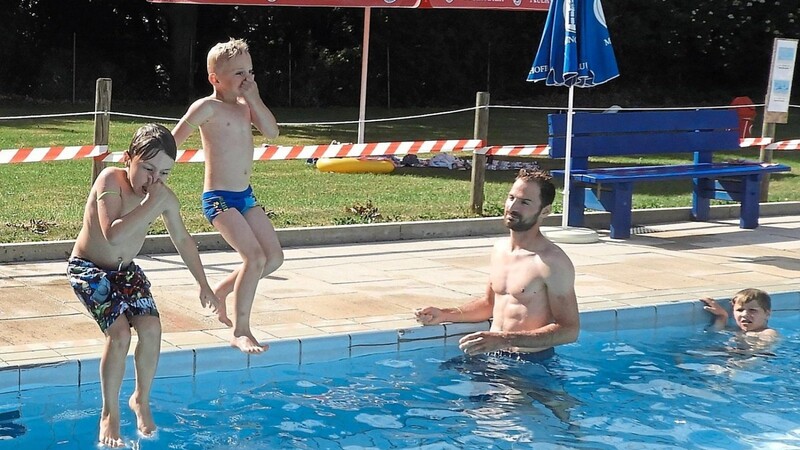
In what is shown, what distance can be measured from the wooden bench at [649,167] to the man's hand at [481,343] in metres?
4.84

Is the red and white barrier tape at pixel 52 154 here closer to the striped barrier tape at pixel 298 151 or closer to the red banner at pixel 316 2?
the striped barrier tape at pixel 298 151

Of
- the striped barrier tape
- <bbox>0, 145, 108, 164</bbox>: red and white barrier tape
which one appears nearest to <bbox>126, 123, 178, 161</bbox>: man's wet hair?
the striped barrier tape

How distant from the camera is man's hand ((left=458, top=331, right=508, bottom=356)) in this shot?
20.2 ft

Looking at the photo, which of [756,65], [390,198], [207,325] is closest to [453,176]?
[390,198]

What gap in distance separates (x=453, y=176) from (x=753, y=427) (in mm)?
9622

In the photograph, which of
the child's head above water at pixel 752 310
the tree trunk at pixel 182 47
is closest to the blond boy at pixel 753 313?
the child's head above water at pixel 752 310

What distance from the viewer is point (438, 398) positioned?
6520 mm

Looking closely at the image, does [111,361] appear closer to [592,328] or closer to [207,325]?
[207,325]

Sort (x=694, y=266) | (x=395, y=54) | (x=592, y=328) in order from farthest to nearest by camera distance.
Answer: (x=395, y=54)
(x=694, y=266)
(x=592, y=328)

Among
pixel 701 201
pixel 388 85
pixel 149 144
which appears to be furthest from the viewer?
pixel 388 85

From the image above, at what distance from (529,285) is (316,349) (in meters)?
1.33

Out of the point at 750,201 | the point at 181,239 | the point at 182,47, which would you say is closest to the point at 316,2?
the point at 750,201

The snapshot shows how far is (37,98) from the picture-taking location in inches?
1009

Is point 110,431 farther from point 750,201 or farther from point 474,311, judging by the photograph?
point 750,201
